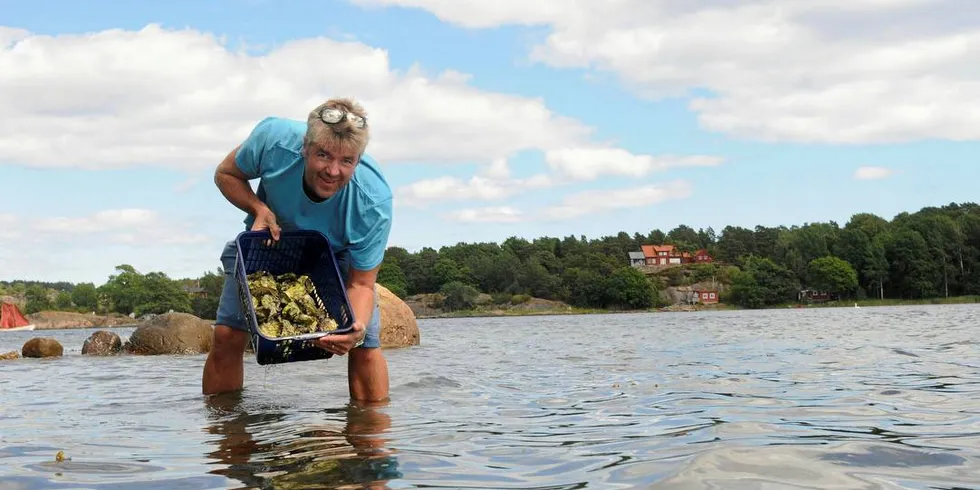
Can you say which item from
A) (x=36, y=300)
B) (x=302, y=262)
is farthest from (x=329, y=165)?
(x=36, y=300)

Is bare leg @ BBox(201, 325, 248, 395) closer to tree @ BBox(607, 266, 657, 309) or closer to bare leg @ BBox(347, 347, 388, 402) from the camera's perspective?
bare leg @ BBox(347, 347, 388, 402)

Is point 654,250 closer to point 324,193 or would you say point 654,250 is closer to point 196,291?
point 196,291

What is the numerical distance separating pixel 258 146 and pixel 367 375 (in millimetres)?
1979

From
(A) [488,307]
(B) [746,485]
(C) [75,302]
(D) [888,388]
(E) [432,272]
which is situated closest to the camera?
(B) [746,485]

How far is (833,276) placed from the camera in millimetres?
115688

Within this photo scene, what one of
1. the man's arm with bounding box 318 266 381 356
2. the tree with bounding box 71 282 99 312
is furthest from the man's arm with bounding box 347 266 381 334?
the tree with bounding box 71 282 99 312

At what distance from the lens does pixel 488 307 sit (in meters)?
128

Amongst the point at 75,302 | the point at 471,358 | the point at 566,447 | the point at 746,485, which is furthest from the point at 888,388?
the point at 75,302

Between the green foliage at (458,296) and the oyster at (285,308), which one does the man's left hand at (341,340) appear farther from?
the green foliage at (458,296)

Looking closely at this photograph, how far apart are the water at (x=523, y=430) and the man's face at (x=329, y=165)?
153cm

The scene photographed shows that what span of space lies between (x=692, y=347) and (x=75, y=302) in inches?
6279

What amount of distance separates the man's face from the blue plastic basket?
69 centimetres

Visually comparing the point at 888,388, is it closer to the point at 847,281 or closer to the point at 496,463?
the point at 496,463

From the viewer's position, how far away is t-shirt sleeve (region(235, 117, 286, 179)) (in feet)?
17.9
